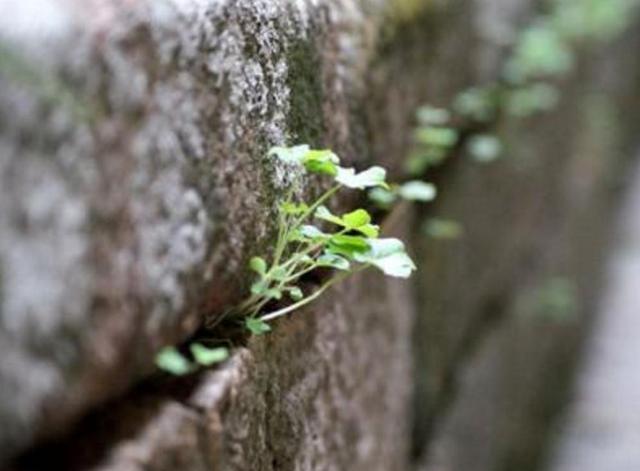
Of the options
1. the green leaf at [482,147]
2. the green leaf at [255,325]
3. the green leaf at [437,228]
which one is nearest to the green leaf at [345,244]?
the green leaf at [255,325]

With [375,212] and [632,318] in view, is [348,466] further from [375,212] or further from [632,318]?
[632,318]

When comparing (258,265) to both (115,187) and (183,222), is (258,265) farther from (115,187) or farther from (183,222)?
(115,187)

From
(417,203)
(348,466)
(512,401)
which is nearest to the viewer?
(348,466)

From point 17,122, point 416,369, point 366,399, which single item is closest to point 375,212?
point 366,399

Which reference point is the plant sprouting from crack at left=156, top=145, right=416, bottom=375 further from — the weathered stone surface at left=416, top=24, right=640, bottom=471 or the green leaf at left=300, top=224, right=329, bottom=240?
the weathered stone surface at left=416, top=24, right=640, bottom=471

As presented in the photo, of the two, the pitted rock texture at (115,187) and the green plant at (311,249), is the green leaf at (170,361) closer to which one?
the pitted rock texture at (115,187)

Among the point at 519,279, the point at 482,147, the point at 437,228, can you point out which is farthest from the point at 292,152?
the point at 519,279

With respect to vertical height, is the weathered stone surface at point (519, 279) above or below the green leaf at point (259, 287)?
below
